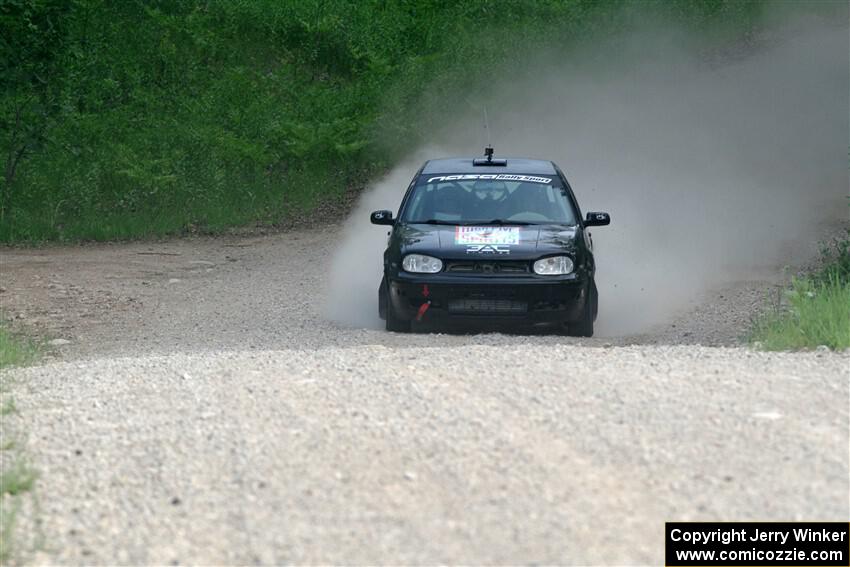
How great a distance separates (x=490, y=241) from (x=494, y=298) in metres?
0.54

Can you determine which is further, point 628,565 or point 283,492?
point 283,492

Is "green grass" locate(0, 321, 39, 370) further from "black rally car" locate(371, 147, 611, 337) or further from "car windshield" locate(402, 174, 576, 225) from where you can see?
"car windshield" locate(402, 174, 576, 225)

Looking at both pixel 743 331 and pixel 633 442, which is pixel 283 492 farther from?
pixel 743 331

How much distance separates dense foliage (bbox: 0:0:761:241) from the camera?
21.7 m

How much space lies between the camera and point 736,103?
95.5 feet

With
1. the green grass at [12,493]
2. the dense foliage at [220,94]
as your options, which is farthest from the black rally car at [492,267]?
the dense foliage at [220,94]

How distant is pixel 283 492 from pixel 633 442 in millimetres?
1818

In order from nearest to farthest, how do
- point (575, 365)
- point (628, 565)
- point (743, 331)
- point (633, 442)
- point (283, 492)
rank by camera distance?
point (628, 565) < point (283, 492) < point (633, 442) < point (575, 365) < point (743, 331)

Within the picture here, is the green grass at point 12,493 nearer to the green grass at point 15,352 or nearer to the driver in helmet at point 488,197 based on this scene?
the green grass at point 15,352

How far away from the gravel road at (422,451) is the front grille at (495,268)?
121 centimetres

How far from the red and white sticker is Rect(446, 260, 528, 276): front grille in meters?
0.23

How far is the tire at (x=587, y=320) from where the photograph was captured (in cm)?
1201

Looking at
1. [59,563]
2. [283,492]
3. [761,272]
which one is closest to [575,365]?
[283,492]

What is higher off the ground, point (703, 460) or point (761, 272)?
point (703, 460)
